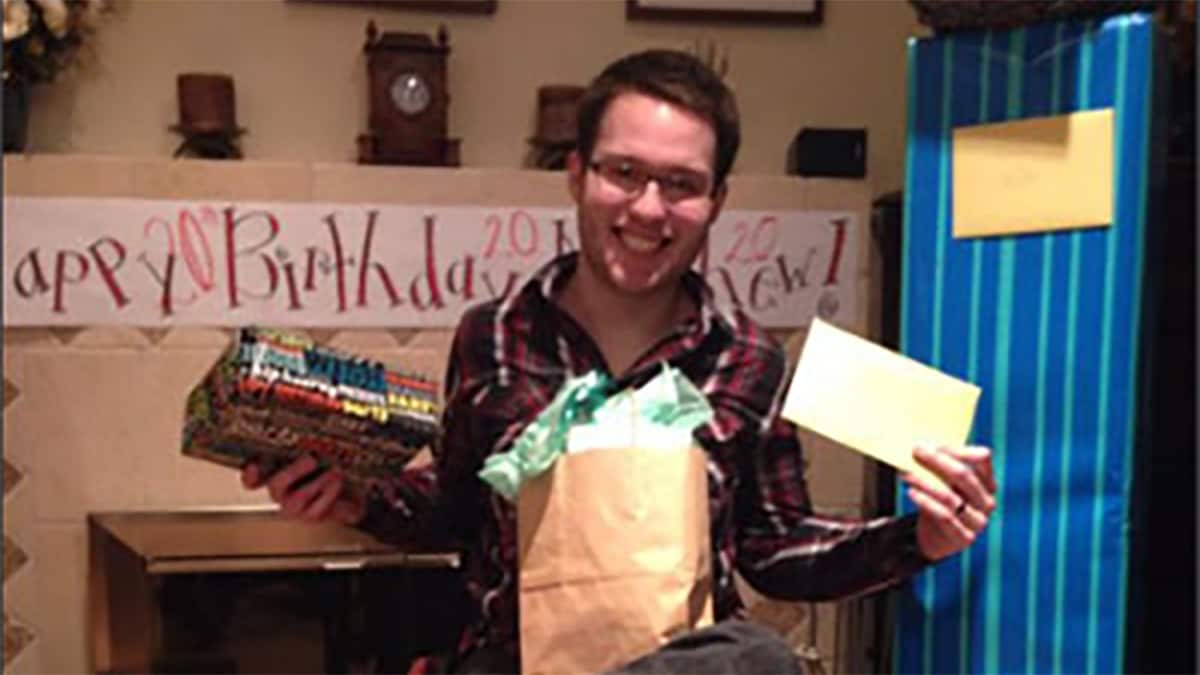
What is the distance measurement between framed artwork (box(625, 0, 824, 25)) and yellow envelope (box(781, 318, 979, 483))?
113 cm

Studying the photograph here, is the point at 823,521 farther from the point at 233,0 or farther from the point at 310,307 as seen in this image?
the point at 233,0

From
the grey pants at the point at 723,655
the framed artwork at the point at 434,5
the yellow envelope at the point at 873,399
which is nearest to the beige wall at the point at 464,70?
the framed artwork at the point at 434,5

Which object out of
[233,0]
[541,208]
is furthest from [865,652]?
[233,0]

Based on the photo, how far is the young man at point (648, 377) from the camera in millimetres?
962

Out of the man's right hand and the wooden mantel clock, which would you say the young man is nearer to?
the man's right hand

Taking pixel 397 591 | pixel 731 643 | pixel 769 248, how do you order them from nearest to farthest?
pixel 731 643
pixel 397 591
pixel 769 248

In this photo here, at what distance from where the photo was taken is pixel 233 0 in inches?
71.9

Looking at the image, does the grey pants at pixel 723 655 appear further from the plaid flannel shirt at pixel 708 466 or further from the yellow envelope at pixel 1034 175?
the yellow envelope at pixel 1034 175

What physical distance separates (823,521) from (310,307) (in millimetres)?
1018

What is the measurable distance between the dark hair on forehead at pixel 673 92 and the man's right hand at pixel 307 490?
0.35 m

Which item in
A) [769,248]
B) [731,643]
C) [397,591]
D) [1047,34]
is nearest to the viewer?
[731,643]

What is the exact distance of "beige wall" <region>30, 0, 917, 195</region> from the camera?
5.94 feet

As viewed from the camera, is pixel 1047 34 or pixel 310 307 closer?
pixel 1047 34

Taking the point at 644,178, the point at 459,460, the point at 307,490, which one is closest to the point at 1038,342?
the point at 644,178
